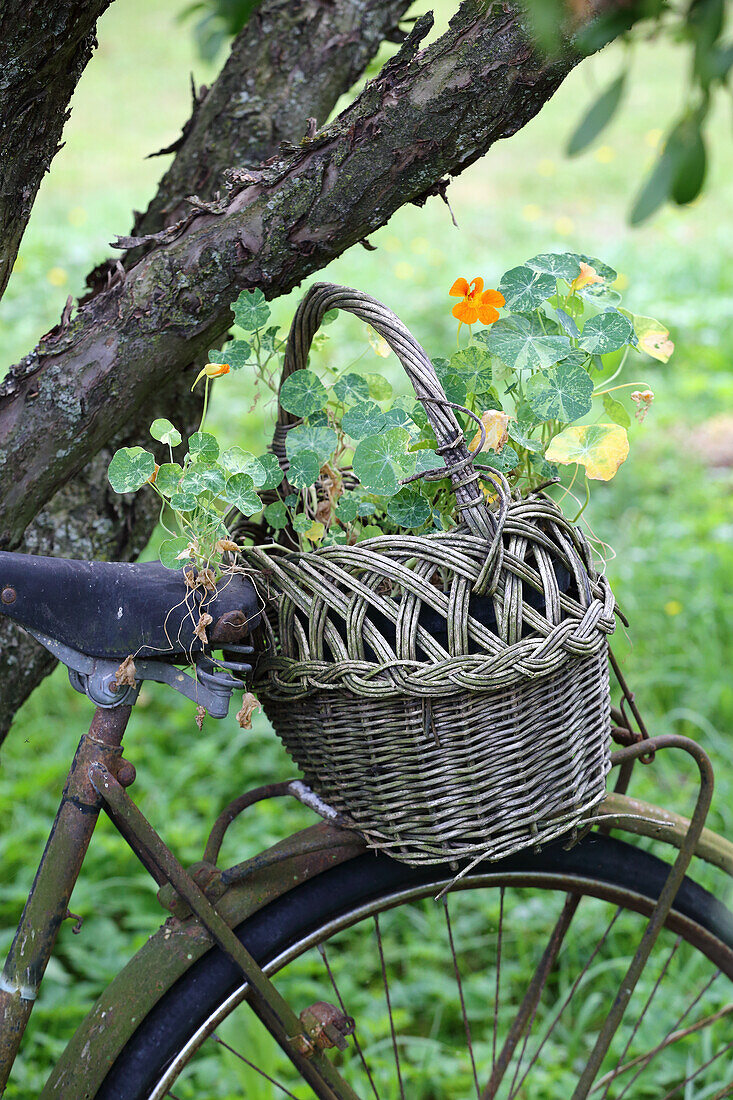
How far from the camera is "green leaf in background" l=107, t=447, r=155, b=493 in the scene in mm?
904

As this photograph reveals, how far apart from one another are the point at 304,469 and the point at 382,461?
0.09m

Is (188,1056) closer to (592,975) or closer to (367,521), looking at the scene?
(367,521)

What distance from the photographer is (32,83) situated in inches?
36.2

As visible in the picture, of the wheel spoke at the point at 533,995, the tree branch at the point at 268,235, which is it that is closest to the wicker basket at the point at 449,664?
the tree branch at the point at 268,235

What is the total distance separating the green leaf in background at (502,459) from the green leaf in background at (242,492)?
0.24 meters

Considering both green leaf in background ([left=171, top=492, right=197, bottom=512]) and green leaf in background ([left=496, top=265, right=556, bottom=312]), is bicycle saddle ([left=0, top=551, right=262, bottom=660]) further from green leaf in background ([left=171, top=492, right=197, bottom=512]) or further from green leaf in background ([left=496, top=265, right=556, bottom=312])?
green leaf in background ([left=496, top=265, right=556, bottom=312])

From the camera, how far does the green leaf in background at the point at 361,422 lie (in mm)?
979

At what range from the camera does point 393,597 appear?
0.91 m

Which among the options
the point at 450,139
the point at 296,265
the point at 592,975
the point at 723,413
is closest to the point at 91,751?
the point at 296,265

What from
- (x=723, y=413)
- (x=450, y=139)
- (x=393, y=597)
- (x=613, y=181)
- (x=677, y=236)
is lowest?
(x=393, y=597)

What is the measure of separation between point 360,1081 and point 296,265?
139cm

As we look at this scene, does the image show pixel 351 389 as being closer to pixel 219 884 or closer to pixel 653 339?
pixel 653 339

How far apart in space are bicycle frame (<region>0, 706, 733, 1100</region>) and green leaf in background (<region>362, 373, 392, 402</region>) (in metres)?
0.47

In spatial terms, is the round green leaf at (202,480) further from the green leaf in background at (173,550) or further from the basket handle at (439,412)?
the basket handle at (439,412)
